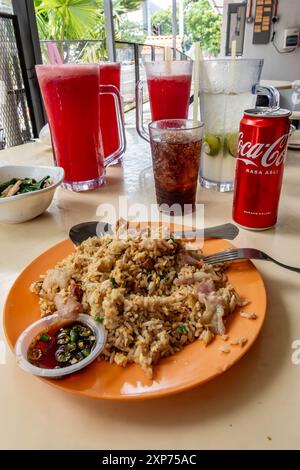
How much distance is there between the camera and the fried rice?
512 millimetres

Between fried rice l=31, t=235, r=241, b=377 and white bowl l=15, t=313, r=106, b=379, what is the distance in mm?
13

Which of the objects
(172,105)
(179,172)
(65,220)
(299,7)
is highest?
(299,7)

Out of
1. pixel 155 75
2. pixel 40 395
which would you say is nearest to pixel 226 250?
pixel 40 395

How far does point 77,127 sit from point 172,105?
36 cm

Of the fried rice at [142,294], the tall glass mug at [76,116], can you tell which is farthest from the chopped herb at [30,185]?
the fried rice at [142,294]

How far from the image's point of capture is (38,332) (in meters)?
0.52

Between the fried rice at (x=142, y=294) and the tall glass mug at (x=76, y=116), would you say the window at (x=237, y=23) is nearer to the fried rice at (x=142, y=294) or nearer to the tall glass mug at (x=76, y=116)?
the tall glass mug at (x=76, y=116)

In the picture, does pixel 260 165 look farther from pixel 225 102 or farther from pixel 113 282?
pixel 113 282

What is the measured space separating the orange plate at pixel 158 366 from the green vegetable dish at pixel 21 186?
44cm

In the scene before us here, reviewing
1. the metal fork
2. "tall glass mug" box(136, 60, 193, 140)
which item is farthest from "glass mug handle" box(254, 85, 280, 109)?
the metal fork

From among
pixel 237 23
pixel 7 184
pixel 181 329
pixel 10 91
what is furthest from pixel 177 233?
pixel 237 23

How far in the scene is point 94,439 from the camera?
0.42 m
